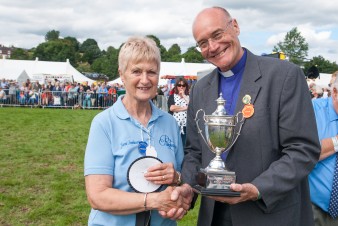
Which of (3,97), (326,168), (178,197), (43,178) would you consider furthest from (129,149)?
(3,97)

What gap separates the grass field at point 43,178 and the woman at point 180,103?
226 centimetres

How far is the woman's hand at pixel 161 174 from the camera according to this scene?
95.6 inches

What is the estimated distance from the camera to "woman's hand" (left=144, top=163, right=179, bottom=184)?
7.97 ft

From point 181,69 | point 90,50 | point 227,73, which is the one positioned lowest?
point 227,73

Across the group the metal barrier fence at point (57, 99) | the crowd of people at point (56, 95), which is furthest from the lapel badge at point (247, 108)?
the crowd of people at point (56, 95)

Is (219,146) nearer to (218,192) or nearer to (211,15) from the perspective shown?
(218,192)

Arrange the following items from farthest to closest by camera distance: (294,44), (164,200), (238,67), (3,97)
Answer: (294,44) < (3,97) < (238,67) < (164,200)

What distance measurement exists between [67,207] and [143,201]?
12.6ft

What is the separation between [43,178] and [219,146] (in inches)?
223

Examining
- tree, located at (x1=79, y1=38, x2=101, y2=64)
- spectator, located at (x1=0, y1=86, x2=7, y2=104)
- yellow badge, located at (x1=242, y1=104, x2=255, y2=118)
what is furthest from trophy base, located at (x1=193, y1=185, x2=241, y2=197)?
tree, located at (x1=79, y1=38, x2=101, y2=64)

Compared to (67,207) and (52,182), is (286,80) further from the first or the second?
(52,182)

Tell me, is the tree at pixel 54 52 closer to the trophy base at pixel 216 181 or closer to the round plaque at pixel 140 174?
the round plaque at pixel 140 174

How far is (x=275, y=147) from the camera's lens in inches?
95.2

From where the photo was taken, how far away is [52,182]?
711cm
